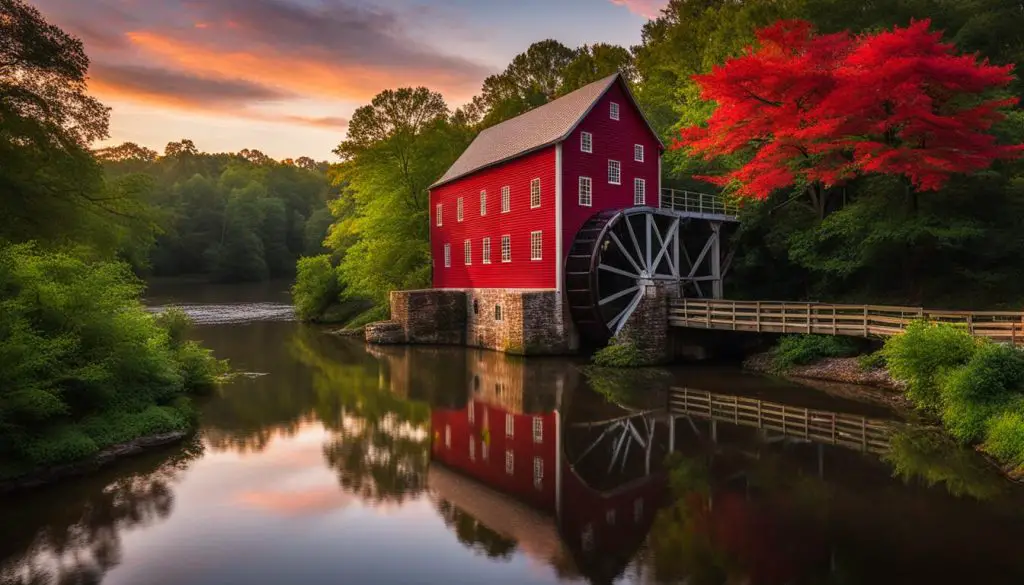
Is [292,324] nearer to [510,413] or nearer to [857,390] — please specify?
[510,413]

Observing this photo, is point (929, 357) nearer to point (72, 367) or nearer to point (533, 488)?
point (533, 488)

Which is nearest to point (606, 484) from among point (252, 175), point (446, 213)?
point (446, 213)

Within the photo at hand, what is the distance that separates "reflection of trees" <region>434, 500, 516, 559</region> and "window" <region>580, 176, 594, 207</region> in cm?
1460

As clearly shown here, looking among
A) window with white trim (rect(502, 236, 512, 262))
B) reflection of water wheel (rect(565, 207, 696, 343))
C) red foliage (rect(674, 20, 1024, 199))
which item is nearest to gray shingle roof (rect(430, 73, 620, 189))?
window with white trim (rect(502, 236, 512, 262))

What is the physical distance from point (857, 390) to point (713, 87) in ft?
31.6

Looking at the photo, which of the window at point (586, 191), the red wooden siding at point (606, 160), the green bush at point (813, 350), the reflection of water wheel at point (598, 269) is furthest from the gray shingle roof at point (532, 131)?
the green bush at point (813, 350)

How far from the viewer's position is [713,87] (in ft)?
64.6

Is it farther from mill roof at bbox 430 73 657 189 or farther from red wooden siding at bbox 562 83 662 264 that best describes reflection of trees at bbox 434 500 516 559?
mill roof at bbox 430 73 657 189

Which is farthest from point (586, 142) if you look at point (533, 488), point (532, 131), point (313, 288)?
point (313, 288)

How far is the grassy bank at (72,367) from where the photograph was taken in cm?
900

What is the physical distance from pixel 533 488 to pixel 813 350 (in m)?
11.3

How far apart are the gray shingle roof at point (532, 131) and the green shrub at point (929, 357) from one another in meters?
11.8

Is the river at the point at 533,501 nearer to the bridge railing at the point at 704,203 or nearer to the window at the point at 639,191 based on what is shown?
the window at the point at 639,191

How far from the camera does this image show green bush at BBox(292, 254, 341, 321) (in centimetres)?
3484
